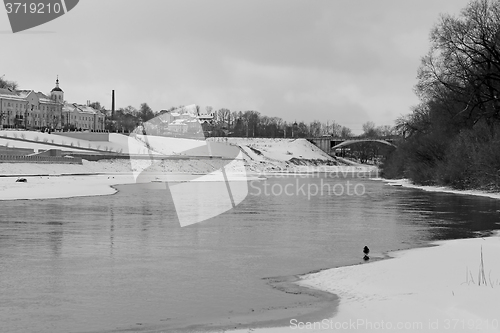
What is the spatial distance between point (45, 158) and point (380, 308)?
7435 centimetres

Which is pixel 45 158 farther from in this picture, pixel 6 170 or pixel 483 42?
pixel 483 42

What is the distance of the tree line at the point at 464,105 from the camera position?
173 feet

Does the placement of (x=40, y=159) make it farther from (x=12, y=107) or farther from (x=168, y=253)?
(x=12, y=107)

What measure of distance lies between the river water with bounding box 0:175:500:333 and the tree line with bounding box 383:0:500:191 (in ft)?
55.1

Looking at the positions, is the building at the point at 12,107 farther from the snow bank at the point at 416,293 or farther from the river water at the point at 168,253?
the snow bank at the point at 416,293

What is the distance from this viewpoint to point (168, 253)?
20.1m

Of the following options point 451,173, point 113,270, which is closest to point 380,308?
point 113,270

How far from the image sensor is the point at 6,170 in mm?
71438

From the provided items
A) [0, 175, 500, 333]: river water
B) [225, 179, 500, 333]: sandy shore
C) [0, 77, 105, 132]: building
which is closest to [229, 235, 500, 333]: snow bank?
[225, 179, 500, 333]: sandy shore

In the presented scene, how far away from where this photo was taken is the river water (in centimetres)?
1272

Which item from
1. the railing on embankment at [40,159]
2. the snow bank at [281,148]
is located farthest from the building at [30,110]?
the railing on embankment at [40,159]

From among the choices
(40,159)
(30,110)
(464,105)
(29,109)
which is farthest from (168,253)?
(30,110)

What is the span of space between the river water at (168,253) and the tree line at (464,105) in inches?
661

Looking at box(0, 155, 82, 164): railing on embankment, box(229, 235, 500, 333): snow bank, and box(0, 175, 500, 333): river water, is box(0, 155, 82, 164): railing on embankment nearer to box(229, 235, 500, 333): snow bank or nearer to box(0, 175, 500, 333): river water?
box(0, 175, 500, 333): river water
